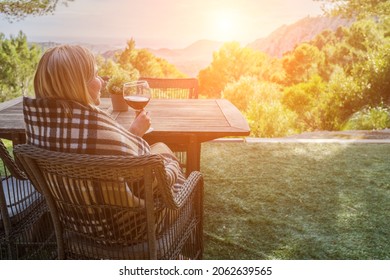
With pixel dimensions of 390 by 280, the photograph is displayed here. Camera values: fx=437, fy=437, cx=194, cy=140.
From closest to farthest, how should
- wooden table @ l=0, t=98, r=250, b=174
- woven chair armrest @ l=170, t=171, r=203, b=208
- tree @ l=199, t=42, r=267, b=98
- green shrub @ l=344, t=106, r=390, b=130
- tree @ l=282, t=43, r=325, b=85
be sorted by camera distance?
woven chair armrest @ l=170, t=171, r=203, b=208 → wooden table @ l=0, t=98, r=250, b=174 → green shrub @ l=344, t=106, r=390, b=130 → tree @ l=282, t=43, r=325, b=85 → tree @ l=199, t=42, r=267, b=98

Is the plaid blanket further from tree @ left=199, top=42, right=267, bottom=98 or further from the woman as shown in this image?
tree @ left=199, top=42, right=267, bottom=98

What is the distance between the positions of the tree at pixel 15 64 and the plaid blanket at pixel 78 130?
11.0 meters

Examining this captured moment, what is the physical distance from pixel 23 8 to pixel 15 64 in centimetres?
713

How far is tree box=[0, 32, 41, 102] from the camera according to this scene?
12008mm

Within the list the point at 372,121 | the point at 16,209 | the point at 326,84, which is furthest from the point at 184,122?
the point at 326,84

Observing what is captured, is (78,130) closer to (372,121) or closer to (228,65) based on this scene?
(372,121)

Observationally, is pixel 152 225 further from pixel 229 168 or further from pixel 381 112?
pixel 381 112

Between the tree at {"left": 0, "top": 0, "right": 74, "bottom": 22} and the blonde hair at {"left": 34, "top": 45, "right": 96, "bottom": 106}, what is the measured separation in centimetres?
468

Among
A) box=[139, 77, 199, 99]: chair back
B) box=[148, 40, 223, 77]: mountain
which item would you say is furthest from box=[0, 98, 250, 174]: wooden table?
box=[148, 40, 223, 77]: mountain

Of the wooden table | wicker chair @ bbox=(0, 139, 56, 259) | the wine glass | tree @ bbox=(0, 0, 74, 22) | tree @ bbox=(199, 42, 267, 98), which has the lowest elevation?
tree @ bbox=(199, 42, 267, 98)

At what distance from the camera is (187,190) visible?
170 cm
